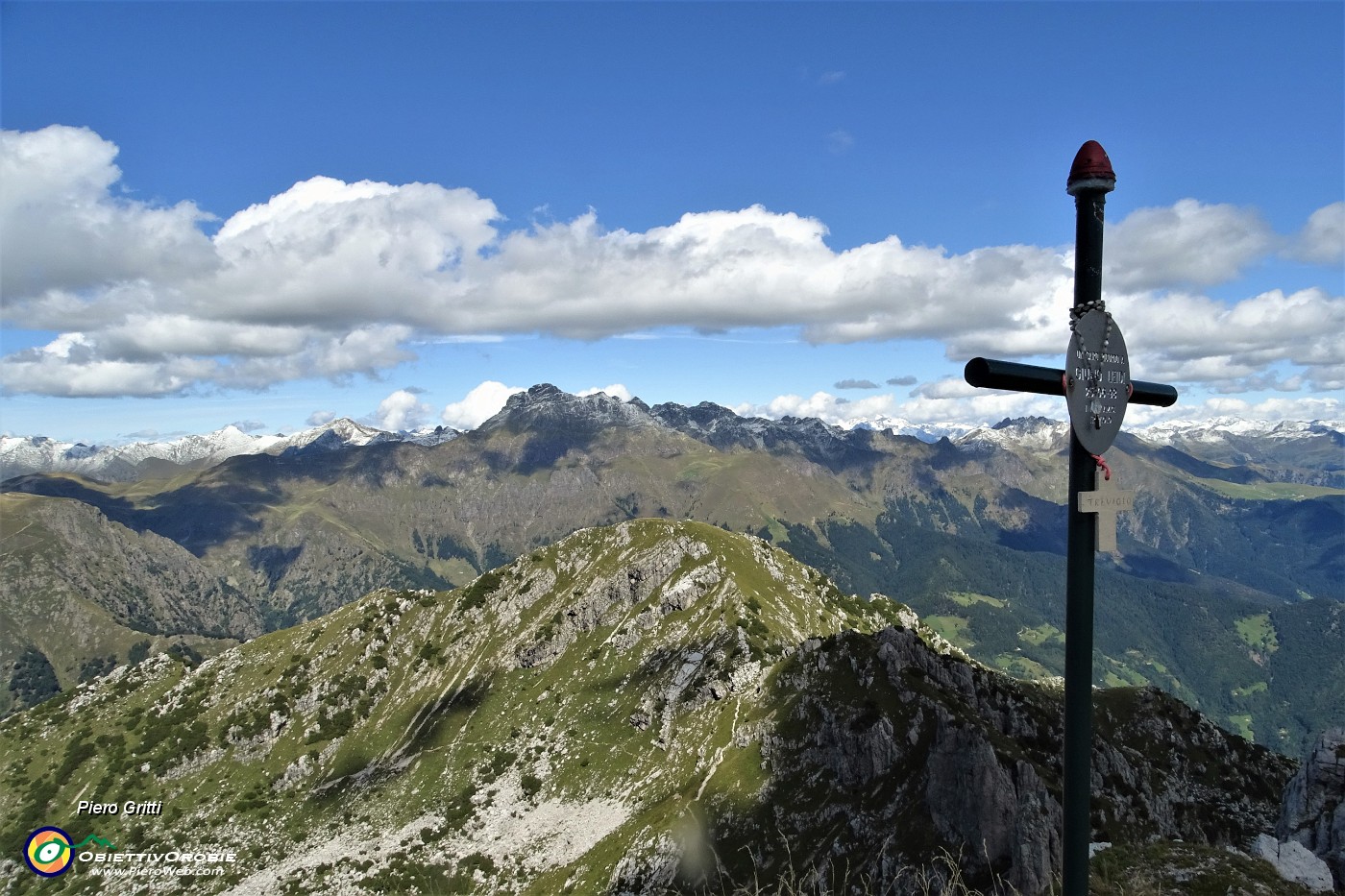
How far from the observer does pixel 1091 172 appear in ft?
24.2

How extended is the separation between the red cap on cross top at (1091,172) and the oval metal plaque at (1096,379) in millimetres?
1250

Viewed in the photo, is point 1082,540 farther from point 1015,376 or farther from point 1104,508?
point 1015,376

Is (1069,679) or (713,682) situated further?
(713,682)

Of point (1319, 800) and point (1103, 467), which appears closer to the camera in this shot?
point (1103, 467)

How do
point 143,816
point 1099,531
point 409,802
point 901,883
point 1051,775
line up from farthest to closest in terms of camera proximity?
1. point 143,816
2. point 409,802
3. point 1051,775
4. point 901,883
5. point 1099,531

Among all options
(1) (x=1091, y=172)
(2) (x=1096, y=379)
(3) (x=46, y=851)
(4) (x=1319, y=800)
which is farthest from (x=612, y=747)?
(1) (x=1091, y=172)

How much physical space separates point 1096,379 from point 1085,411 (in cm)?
40

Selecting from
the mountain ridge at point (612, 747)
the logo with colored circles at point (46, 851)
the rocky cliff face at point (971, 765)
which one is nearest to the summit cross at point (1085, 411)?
the mountain ridge at point (612, 747)

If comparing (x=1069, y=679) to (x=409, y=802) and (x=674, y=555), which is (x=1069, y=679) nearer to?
(x=409, y=802)

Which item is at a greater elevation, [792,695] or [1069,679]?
[1069,679]

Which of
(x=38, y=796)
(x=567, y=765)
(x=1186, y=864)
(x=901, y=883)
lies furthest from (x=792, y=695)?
(x=38, y=796)

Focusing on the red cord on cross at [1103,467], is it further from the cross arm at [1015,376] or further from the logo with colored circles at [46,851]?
the logo with colored circles at [46,851]

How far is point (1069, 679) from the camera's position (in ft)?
25.0

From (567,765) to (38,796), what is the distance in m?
125
